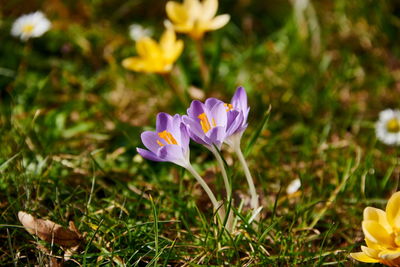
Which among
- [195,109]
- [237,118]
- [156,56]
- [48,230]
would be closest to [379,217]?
[237,118]

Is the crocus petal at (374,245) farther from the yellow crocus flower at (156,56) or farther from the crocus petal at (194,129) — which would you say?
the yellow crocus flower at (156,56)

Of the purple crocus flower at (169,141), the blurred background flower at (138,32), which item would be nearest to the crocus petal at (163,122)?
the purple crocus flower at (169,141)

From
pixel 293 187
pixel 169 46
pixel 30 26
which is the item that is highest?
pixel 30 26

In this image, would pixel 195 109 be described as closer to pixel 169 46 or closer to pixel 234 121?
pixel 234 121

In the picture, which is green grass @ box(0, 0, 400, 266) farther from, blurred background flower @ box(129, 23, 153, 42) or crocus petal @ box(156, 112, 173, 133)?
crocus petal @ box(156, 112, 173, 133)

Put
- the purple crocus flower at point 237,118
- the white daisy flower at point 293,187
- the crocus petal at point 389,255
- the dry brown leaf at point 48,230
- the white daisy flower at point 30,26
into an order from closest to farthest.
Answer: the crocus petal at point 389,255 < the purple crocus flower at point 237,118 < the dry brown leaf at point 48,230 < the white daisy flower at point 293,187 < the white daisy flower at point 30,26

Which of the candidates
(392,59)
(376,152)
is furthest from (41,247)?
(392,59)

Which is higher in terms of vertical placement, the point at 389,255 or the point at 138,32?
the point at 138,32
